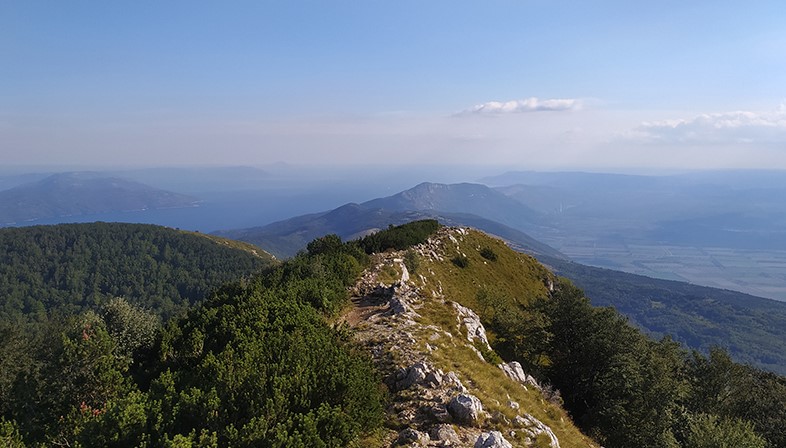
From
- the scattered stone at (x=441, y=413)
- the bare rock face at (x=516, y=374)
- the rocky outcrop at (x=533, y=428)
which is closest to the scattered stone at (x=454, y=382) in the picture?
the scattered stone at (x=441, y=413)

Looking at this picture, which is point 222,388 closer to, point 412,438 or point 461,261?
point 412,438

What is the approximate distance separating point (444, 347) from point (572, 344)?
17.0 metres

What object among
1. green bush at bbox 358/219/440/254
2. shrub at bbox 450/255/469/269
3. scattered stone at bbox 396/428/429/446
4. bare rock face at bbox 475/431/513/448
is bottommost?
shrub at bbox 450/255/469/269

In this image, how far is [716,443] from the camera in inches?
784

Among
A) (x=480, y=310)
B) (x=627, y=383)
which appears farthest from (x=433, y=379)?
(x=480, y=310)

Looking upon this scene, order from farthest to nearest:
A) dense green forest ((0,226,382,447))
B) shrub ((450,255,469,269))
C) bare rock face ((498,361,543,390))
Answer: shrub ((450,255,469,269)) < bare rock face ((498,361,543,390)) < dense green forest ((0,226,382,447))

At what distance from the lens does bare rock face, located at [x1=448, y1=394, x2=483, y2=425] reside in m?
16.2

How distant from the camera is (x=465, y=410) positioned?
16406 mm

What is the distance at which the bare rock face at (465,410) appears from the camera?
53.3 ft

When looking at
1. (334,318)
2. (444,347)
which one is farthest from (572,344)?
(334,318)

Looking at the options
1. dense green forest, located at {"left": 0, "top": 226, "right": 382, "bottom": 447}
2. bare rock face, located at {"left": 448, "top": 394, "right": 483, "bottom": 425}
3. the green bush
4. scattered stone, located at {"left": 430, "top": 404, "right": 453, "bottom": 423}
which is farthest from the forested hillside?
dense green forest, located at {"left": 0, "top": 226, "right": 382, "bottom": 447}

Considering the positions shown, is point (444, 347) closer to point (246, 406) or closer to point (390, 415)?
point (390, 415)

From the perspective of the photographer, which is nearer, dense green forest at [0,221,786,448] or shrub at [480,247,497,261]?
dense green forest at [0,221,786,448]

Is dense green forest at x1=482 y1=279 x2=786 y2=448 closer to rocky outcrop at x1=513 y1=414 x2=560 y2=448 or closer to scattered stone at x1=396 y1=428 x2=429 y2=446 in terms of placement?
rocky outcrop at x1=513 y1=414 x2=560 y2=448
